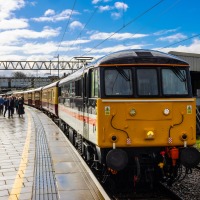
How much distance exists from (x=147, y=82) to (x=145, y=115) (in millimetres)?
767

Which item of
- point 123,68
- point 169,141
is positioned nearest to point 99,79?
point 123,68

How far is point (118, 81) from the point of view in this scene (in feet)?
28.6

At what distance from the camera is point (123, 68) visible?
8.77m

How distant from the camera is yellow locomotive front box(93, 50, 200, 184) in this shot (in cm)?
841

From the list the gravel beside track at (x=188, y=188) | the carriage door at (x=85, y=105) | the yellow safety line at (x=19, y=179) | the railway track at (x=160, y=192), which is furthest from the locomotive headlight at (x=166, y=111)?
the yellow safety line at (x=19, y=179)

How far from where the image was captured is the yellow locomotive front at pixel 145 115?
8.41 m

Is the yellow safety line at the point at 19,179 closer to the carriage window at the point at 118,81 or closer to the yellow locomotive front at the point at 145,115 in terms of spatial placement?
the yellow locomotive front at the point at 145,115

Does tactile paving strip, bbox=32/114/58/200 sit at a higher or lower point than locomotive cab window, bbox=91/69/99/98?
lower

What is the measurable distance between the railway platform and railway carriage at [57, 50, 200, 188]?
77cm

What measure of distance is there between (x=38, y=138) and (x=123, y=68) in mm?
8931

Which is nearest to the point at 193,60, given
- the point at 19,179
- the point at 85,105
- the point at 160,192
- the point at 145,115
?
the point at 85,105

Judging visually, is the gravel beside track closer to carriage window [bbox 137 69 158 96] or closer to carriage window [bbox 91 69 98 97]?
carriage window [bbox 137 69 158 96]

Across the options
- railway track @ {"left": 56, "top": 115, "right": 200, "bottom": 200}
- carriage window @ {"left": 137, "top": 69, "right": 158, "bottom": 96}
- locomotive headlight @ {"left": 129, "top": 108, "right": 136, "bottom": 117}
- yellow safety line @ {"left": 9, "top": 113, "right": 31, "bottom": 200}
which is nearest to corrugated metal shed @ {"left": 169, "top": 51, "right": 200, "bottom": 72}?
yellow safety line @ {"left": 9, "top": 113, "right": 31, "bottom": 200}

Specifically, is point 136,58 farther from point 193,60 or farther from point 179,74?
point 193,60
